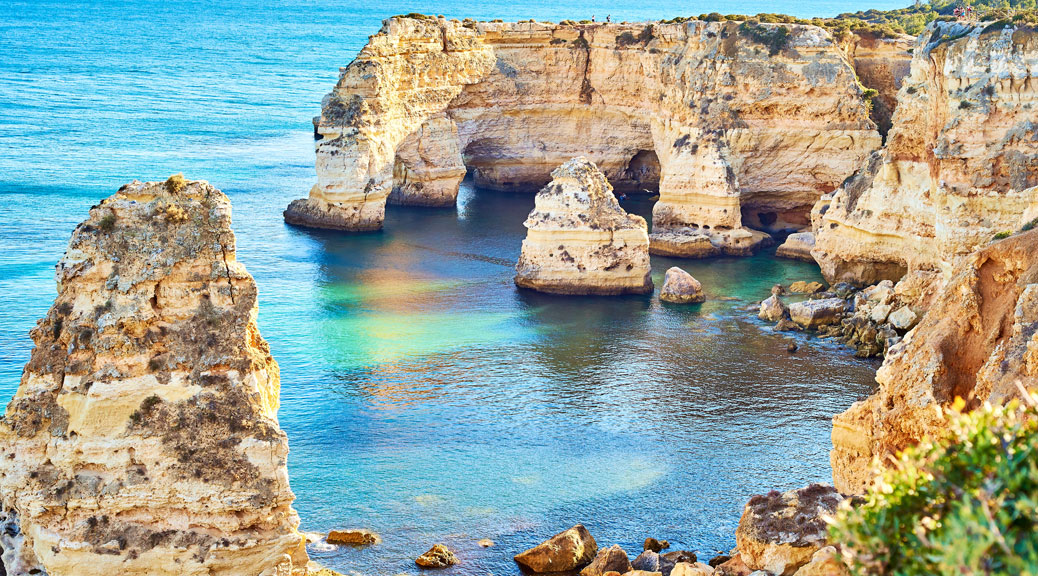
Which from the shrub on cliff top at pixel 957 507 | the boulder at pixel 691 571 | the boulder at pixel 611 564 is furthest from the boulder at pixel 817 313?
the shrub on cliff top at pixel 957 507

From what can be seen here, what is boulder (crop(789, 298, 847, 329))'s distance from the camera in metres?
40.9

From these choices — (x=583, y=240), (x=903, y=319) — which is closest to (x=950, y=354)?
(x=903, y=319)

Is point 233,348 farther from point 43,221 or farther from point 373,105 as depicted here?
point 43,221

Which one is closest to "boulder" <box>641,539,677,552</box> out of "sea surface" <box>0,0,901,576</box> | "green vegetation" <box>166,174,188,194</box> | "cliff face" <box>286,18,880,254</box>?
"sea surface" <box>0,0,901,576</box>

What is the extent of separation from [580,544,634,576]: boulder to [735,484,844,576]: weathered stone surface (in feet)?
10.8

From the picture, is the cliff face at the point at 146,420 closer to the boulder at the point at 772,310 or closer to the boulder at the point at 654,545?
the boulder at the point at 654,545

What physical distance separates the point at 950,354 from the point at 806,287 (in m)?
27.3

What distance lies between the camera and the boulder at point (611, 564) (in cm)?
2197

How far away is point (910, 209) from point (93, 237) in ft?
104

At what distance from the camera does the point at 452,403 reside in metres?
33.1

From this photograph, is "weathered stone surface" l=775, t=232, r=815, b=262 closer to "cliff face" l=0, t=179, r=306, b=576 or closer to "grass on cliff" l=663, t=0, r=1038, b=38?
"grass on cliff" l=663, t=0, r=1038, b=38

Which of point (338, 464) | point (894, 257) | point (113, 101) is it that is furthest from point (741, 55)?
point (113, 101)

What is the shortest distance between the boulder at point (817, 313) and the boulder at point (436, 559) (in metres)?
20.8

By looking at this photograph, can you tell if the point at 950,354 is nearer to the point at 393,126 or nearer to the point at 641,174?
the point at 393,126
